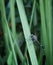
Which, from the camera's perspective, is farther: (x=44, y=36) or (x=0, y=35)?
(x=0, y=35)

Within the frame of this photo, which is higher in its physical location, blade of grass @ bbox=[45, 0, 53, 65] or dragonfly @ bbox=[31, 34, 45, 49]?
blade of grass @ bbox=[45, 0, 53, 65]

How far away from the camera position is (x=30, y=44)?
0.59 metres

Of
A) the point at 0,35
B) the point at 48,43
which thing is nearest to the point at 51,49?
the point at 48,43

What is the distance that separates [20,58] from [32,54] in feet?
0.40

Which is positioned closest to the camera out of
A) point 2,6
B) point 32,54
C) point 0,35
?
point 32,54

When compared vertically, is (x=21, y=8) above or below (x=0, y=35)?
above

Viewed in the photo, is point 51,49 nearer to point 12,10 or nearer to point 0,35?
point 12,10

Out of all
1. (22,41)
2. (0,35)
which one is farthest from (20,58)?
(0,35)

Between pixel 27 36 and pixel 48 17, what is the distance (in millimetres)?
84

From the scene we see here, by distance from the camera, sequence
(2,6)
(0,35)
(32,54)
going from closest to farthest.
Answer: (32,54), (2,6), (0,35)

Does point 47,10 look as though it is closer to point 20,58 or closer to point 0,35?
point 20,58

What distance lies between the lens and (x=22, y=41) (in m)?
0.76

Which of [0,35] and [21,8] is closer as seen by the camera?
[21,8]

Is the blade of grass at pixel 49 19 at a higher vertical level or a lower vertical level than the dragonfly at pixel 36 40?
higher
